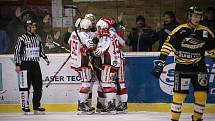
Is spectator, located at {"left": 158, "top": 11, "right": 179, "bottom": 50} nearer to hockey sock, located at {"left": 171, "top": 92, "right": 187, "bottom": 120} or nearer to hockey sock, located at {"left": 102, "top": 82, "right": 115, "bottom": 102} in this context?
hockey sock, located at {"left": 102, "top": 82, "right": 115, "bottom": 102}

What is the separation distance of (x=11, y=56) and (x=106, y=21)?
6.91 feet

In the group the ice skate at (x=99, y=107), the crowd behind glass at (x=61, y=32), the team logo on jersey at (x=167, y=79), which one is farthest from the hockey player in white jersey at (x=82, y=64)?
the team logo on jersey at (x=167, y=79)

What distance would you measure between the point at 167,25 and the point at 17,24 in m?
2.72

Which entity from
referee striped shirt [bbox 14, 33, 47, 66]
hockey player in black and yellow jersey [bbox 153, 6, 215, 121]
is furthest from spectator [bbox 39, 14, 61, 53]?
hockey player in black and yellow jersey [bbox 153, 6, 215, 121]

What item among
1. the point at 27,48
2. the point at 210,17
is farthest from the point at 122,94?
the point at 210,17

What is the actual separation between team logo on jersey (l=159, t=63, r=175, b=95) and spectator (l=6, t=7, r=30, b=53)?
2.68 metres

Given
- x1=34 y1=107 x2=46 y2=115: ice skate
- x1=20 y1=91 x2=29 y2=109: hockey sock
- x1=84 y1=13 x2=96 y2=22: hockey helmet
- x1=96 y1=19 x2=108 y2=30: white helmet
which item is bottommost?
x1=34 y1=107 x2=46 y2=115: ice skate

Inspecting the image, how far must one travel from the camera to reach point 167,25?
11016 mm

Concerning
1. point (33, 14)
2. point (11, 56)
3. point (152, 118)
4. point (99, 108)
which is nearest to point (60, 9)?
point (33, 14)

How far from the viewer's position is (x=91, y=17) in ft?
34.1

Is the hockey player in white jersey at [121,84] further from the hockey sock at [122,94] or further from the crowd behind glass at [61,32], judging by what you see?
the crowd behind glass at [61,32]

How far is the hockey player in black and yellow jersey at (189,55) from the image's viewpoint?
8406 mm

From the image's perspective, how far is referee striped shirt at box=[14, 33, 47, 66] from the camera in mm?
10508

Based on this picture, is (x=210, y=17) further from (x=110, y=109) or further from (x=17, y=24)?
(x=17, y=24)
